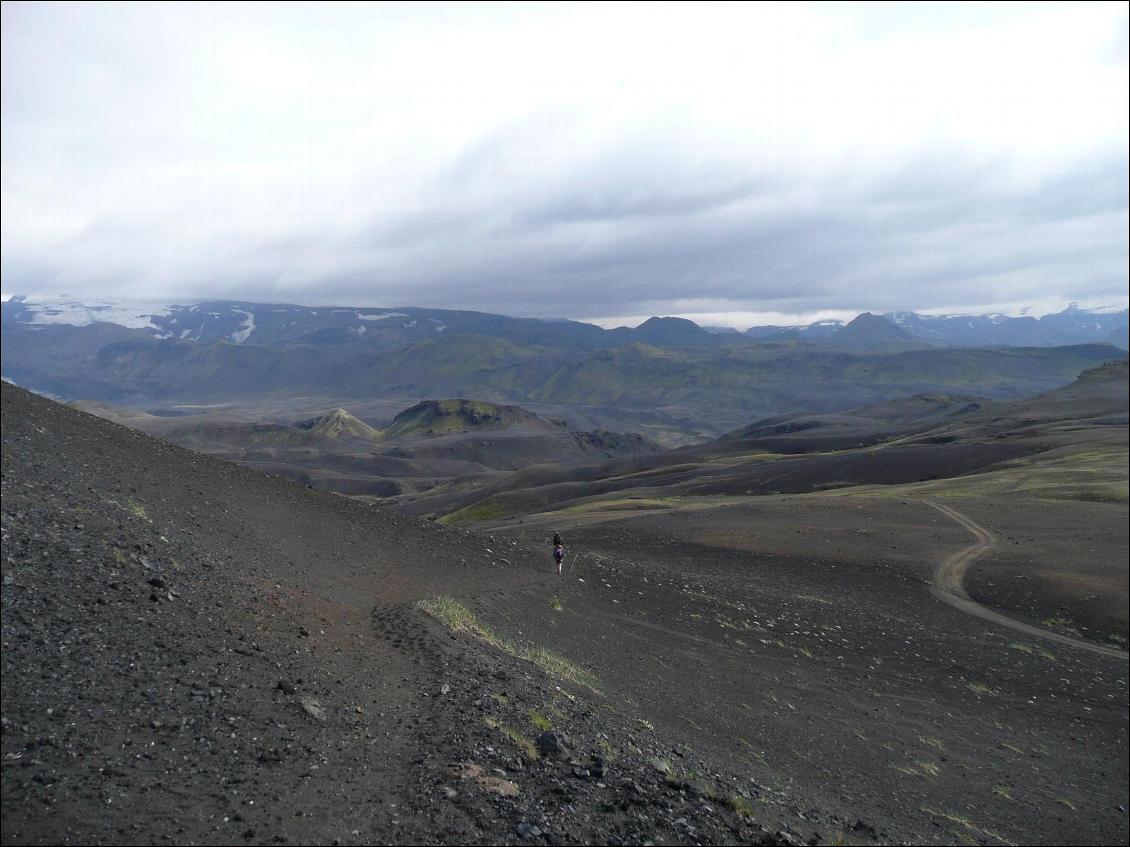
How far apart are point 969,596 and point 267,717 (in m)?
39.3

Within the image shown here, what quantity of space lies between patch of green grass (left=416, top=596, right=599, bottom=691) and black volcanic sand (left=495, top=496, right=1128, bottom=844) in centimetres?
112

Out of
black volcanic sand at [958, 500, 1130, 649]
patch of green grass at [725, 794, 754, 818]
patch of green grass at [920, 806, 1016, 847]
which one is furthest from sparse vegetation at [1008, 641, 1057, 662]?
patch of green grass at [725, 794, 754, 818]

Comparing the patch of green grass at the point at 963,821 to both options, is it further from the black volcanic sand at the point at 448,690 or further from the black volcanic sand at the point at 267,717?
the black volcanic sand at the point at 267,717

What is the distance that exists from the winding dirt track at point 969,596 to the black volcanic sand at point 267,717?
1035 inches

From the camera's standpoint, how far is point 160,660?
46.4ft

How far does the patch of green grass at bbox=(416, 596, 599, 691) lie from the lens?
20130mm

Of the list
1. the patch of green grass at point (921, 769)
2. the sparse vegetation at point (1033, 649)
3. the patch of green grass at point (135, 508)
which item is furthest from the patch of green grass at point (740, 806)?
the sparse vegetation at point (1033, 649)

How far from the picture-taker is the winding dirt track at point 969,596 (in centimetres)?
3344

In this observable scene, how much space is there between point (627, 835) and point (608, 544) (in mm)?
35642

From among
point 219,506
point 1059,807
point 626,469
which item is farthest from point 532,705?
point 626,469

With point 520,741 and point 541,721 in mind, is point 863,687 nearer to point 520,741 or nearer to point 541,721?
point 541,721

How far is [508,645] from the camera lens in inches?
829

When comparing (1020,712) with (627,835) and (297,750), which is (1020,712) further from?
(297,750)

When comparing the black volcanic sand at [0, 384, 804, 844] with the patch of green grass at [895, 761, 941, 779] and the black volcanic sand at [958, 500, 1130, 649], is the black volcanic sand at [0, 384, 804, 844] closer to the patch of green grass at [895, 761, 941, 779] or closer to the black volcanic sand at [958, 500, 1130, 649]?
the patch of green grass at [895, 761, 941, 779]
